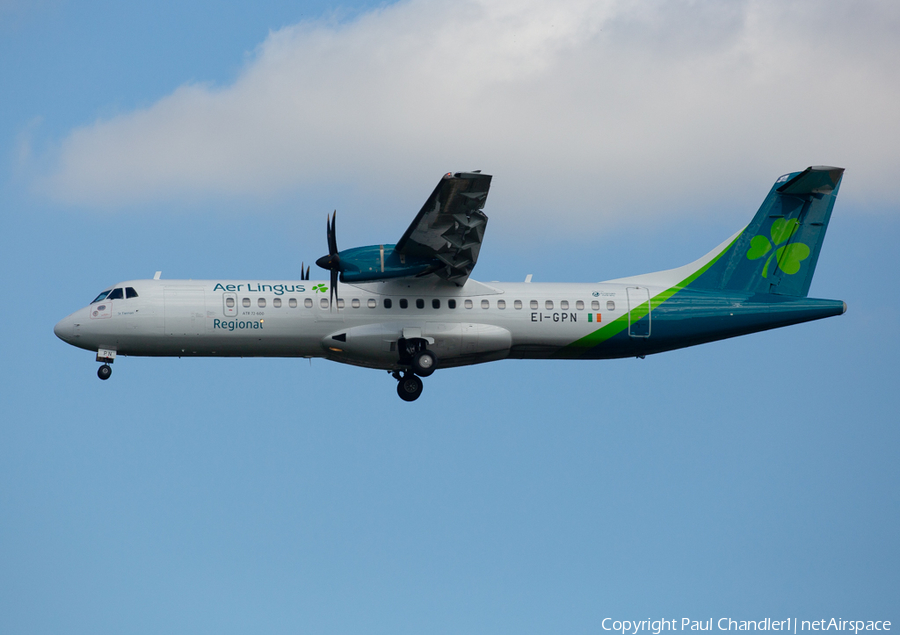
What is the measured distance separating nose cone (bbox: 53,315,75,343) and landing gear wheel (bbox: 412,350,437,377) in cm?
910

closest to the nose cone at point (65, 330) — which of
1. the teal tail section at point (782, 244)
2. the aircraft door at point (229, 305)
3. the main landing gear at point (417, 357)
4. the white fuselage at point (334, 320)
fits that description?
the white fuselage at point (334, 320)

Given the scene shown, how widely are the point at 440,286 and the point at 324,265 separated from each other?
3.49m

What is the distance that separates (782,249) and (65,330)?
792 inches

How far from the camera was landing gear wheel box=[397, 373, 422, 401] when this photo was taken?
92.2 feet

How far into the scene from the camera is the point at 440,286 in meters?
→ 27.5

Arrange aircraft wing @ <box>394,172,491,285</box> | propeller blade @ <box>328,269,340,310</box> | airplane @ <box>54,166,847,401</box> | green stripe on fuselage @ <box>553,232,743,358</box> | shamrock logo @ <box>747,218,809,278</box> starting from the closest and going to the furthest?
1. aircraft wing @ <box>394,172,491,285</box>
2. propeller blade @ <box>328,269,340,310</box>
3. airplane @ <box>54,166,847,401</box>
4. green stripe on fuselage @ <box>553,232,743,358</box>
5. shamrock logo @ <box>747,218,809,278</box>

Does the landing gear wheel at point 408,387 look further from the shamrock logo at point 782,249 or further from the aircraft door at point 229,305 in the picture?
the shamrock logo at point 782,249

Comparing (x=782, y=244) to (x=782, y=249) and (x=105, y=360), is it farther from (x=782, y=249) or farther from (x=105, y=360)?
(x=105, y=360)

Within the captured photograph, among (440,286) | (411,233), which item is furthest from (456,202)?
(440,286)

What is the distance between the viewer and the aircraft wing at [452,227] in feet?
78.7

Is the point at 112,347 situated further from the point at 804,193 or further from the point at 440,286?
the point at 804,193

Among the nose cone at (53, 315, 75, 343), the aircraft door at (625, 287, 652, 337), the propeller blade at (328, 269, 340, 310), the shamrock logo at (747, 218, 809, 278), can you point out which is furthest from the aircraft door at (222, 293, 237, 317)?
the shamrock logo at (747, 218, 809, 278)

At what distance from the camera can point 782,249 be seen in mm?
29562

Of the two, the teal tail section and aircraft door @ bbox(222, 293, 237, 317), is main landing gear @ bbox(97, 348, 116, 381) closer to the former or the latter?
aircraft door @ bbox(222, 293, 237, 317)
